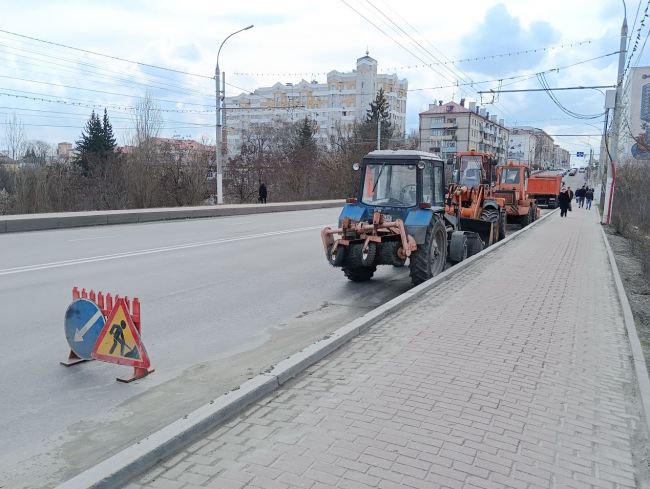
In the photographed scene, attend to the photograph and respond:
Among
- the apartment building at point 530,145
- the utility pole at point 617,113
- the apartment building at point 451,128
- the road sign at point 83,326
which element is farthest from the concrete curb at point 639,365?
the apartment building at point 451,128

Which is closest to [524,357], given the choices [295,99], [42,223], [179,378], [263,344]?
[263,344]

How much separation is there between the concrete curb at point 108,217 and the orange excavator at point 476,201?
42.4 feet

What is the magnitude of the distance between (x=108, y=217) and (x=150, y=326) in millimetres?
15722

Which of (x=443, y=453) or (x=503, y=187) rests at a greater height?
(x=503, y=187)

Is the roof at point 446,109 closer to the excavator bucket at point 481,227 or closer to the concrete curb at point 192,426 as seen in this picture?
the excavator bucket at point 481,227

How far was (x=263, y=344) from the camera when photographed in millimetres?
6359

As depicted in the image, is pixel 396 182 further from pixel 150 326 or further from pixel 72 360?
pixel 72 360

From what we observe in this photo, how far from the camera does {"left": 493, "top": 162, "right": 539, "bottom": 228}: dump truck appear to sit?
23.0 metres

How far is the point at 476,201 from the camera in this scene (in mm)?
16016

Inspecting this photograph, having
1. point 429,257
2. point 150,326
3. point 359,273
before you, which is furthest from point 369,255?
point 150,326

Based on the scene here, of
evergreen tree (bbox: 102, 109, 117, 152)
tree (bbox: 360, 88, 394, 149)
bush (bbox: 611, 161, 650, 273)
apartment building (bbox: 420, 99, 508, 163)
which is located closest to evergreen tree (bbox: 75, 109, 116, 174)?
evergreen tree (bbox: 102, 109, 117, 152)

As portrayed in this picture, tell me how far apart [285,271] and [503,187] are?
1598 centimetres

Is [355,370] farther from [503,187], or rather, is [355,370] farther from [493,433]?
[503,187]

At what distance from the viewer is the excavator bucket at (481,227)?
48.0 ft
